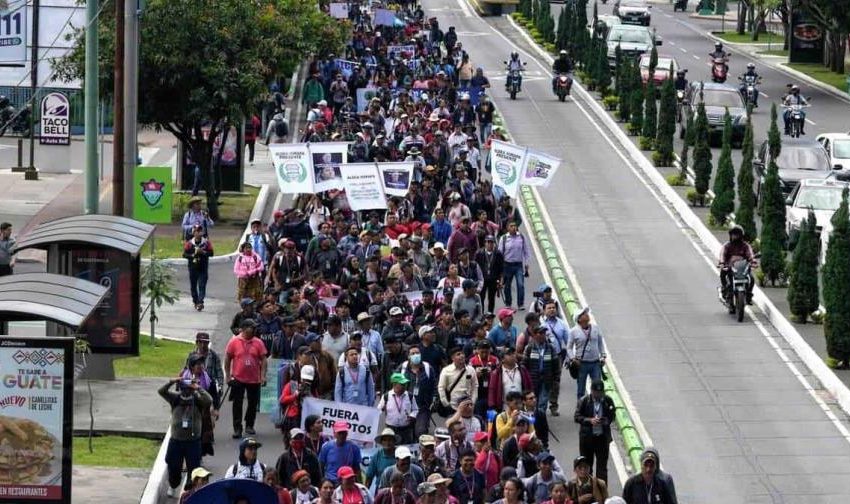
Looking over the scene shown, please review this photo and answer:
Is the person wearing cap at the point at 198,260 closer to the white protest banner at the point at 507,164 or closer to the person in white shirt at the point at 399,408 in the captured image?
the white protest banner at the point at 507,164

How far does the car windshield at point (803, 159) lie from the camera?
43969mm

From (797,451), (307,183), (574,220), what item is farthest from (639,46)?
(797,451)

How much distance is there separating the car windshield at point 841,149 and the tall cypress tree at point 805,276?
540 inches

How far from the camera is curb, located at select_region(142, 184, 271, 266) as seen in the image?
3646 cm

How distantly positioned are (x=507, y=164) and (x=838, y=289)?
285 inches

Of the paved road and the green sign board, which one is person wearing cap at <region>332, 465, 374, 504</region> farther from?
the green sign board

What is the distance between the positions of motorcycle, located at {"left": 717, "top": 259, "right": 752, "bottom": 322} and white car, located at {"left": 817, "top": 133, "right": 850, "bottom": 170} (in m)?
13.2

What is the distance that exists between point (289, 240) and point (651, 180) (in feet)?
59.0

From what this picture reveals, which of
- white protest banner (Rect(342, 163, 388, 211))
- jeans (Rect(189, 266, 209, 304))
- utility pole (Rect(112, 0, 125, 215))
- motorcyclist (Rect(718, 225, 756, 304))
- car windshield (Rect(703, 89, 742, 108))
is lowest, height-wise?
jeans (Rect(189, 266, 209, 304))

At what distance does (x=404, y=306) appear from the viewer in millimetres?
26188

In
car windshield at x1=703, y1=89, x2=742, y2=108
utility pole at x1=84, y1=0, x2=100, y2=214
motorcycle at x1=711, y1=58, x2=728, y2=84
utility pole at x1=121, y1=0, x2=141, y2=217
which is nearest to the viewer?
utility pole at x1=84, y1=0, x2=100, y2=214

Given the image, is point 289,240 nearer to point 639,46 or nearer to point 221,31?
point 221,31

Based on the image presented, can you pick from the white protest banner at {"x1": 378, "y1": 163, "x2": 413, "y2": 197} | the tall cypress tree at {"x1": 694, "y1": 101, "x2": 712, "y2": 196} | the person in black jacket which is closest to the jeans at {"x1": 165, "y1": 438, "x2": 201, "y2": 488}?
the person in black jacket

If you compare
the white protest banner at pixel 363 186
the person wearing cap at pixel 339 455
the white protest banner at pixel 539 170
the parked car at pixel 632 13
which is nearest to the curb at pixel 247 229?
the white protest banner at pixel 363 186
